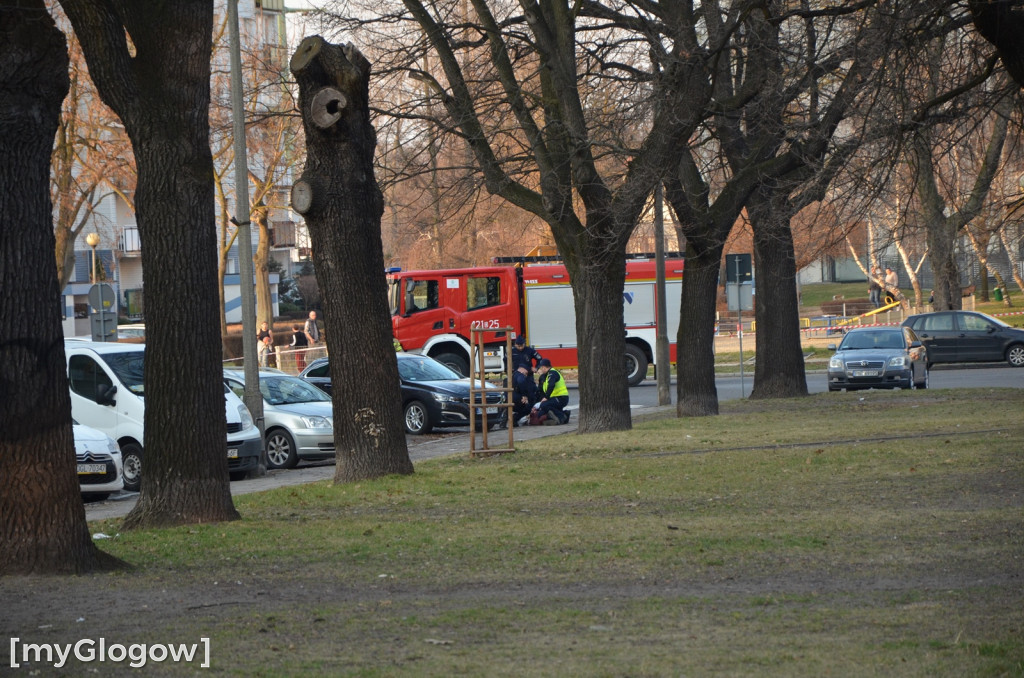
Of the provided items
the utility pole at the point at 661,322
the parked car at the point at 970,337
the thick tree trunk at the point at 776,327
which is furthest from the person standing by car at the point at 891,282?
the thick tree trunk at the point at 776,327

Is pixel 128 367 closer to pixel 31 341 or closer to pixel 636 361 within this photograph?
pixel 31 341

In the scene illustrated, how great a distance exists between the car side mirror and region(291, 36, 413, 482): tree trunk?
189 inches

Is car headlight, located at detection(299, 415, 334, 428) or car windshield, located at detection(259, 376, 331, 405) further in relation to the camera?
car windshield, located at detection(259, 376, 331, 405)

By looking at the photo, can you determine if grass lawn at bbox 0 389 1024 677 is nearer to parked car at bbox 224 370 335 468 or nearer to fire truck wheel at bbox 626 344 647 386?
parked car at bbox 224 370 335 468

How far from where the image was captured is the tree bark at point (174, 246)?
10867 mm

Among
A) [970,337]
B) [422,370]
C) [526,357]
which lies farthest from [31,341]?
[970,337]

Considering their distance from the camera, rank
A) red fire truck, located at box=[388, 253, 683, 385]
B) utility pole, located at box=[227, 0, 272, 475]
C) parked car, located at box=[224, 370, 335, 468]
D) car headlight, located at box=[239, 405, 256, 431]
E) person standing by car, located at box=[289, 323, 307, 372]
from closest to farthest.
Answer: car headlight, located at box=[239, 405, 256, 431], utility pole, located at box=[227, 0, 272, 475], parked car, located at box=[224, 370, 335, 468], red fire truck, located at box=[388, 253, 683, 385], person standing by car, located at box=[289, 323, 307, 372]

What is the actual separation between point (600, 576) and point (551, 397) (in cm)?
1615

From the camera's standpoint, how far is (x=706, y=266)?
22422 millimetres

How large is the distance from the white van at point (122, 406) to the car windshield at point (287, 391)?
A: 7.43 feet

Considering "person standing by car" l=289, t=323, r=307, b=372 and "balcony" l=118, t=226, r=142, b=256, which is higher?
"balcony" l=118, t=226, r=142, b=256

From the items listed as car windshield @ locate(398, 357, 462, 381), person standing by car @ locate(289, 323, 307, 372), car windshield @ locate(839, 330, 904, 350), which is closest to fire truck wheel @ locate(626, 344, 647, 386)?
car windshield @ locate(839, 330, 904, 350)

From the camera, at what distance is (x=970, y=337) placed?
35.7 metres

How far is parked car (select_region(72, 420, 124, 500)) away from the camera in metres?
15.5
